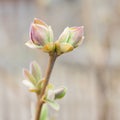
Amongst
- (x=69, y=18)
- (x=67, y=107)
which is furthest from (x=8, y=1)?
→ (x=67, y=107)

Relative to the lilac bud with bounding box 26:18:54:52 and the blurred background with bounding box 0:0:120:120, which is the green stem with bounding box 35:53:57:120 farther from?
the blurred background with bounding box 0:0:120:120

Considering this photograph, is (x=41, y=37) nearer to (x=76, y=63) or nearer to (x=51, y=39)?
(x=51, y=39)

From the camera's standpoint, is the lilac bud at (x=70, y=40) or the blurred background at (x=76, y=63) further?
the blurred background at (x=76, y=63)

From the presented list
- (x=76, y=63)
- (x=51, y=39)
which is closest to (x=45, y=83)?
(x=51, y=39)

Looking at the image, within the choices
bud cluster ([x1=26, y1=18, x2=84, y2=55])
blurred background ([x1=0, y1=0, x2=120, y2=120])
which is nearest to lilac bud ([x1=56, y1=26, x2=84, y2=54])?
bud cluster ([x1=26, y1=18, x2=84, y2=55])

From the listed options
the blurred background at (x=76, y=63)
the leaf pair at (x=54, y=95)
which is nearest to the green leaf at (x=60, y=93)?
the leaf pair at (x=54, y=95)

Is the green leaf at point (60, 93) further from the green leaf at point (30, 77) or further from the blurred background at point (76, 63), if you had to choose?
the blurred background at point (76, 63)

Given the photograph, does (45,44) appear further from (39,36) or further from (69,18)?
(69,18)

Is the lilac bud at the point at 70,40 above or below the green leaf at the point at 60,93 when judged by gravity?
above

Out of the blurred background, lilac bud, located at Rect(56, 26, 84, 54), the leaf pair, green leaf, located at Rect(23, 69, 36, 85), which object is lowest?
the blurred background
